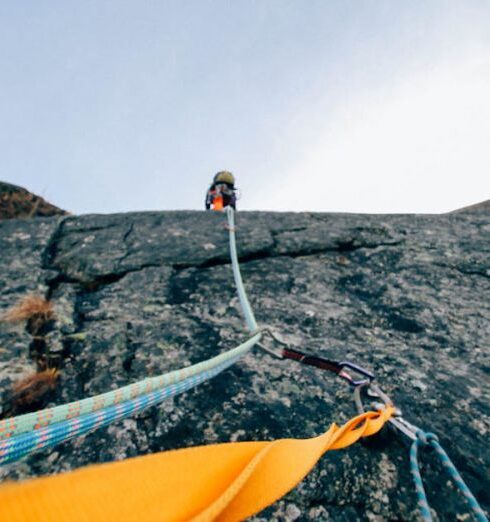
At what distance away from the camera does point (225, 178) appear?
5.68 metres

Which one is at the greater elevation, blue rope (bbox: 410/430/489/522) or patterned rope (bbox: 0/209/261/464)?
patterned rope (bbox: 0/209/261/464)

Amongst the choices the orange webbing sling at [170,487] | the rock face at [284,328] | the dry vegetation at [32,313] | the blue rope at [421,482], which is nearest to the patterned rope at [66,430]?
the orange webbing sling at [170,487]

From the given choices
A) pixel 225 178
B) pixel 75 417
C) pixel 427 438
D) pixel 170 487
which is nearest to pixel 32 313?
pixel 75 417

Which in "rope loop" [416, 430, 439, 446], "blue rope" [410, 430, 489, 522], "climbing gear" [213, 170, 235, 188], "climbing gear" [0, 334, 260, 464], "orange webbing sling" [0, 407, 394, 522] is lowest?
"blue rope" [410, 430, 489, 522]

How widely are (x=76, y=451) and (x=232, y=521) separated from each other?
3.24 ft

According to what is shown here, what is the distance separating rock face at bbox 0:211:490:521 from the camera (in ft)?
4.53

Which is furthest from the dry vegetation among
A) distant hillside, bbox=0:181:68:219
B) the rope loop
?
distant hillside, bbox=0:181:68:219

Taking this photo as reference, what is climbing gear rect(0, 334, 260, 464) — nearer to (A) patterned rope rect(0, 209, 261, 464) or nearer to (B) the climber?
(A) patterned rope rect(0, 209, 261, 464)

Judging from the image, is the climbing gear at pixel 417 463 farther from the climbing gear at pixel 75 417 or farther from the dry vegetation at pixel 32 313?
the dry vegetation at pixel 32 313

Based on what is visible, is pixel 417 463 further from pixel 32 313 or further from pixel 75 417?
pixel 32 313

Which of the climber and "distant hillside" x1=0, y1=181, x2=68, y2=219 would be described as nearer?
"distant hillside" x1=0, y1=181, x2=68, y2=219

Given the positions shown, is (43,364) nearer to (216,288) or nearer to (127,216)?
(216,288)

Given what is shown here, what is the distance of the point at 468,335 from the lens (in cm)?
228

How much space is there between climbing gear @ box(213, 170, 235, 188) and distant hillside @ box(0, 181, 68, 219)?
2.23 metres
